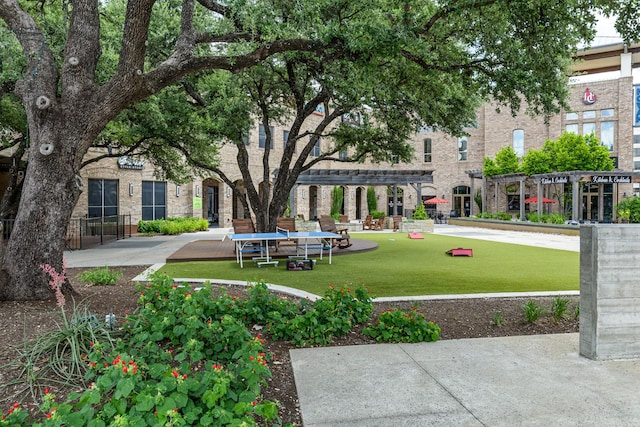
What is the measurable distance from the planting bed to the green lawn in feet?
4.00

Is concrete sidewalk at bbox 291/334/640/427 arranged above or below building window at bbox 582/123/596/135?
below

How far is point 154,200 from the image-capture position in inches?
999

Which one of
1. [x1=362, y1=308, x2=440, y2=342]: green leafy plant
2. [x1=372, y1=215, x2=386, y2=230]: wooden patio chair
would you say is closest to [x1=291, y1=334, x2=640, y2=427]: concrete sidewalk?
[x1=362, y1=308, x2=440, y2=342]: green leafy plant

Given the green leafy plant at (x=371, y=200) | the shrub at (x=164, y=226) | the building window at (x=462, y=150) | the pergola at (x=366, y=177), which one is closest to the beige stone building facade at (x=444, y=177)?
the building window at (x=462, y=150)

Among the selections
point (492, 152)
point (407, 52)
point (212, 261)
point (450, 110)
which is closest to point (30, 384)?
point (407, 52)

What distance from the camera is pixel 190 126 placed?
13969 mm

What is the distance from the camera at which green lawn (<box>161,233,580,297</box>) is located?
808 centimetres

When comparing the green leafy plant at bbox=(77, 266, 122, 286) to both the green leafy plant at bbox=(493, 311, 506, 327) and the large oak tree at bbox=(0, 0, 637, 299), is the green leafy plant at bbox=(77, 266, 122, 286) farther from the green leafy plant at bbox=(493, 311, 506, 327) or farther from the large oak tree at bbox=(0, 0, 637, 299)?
the green leafy plant at bbox=(493, 311, 506, 327)

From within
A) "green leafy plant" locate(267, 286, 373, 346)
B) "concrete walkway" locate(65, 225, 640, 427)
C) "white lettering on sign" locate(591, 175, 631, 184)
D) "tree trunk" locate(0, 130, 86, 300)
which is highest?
"white lettering on sign" locate(591, 175, 631, 184)

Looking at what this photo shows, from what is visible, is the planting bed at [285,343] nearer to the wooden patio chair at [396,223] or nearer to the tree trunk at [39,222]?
the tree trunk at [39,222]

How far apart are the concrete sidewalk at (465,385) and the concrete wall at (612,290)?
17 cm

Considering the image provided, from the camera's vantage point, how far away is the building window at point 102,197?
21.8 m

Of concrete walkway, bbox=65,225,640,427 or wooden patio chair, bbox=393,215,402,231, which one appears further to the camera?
wooden patio chair, bbox=393,215,402,231

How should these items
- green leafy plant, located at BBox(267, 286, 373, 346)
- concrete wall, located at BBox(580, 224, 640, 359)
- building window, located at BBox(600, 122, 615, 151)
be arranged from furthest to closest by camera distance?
1. building window, located at BBox(600, 122, 615, 151)
2. green leafy plant, located at BBox(267, 286, 373, 346)
3. concrete wall, located at BBox(580, 224, 640, 359)
